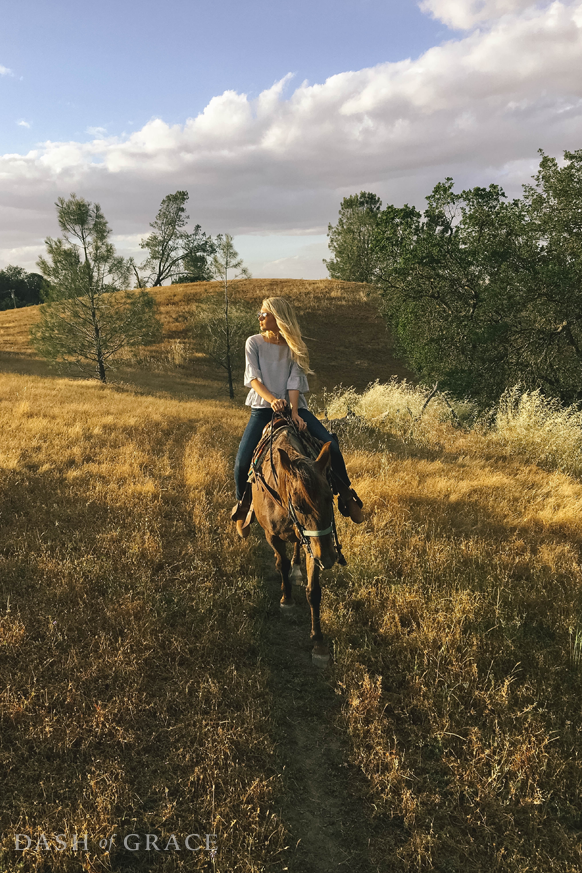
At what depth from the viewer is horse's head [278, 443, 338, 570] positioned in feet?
12.6

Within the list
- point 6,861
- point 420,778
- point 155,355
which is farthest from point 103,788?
point 155,355

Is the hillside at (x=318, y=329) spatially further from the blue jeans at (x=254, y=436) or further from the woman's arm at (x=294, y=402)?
the woman's arm at (x=294, y=402)

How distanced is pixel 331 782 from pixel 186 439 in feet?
30.3

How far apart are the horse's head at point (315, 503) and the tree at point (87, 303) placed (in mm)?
23688

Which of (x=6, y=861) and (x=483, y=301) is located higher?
(x=483, y=301)

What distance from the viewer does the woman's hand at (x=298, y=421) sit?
16.9ft

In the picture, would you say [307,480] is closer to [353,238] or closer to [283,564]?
[283,564]

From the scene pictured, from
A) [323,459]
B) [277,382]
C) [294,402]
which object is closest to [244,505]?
[294,402]

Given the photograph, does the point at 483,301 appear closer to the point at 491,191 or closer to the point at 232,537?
the point at 491,191

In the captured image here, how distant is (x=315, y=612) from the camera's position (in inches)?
178

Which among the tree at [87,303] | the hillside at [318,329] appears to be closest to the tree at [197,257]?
the hillside at [318,329]

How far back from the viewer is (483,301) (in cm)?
1633

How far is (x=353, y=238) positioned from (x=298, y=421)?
227 feet

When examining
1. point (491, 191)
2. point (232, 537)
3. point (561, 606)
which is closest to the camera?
point (561, 606)
